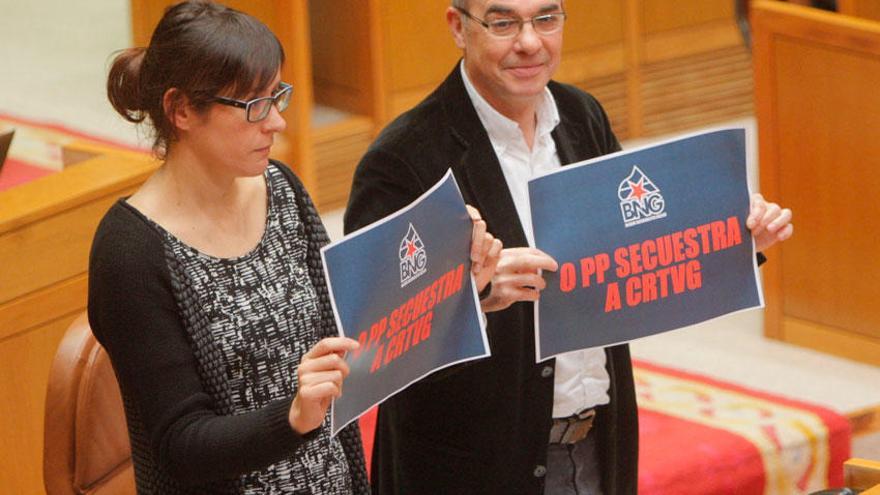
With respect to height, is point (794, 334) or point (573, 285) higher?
point (573, 285)

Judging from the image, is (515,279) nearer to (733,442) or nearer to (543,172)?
(543,172)

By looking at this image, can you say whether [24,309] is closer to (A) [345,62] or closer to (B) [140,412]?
(B) [140,412]

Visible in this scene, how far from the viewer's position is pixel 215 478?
2.21 meters

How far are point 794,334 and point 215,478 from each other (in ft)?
11.7

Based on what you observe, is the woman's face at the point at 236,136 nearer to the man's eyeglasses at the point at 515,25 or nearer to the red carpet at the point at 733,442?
the man's eyeglasses at the point at 515,25

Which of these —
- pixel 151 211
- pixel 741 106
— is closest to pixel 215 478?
pixel 151 211

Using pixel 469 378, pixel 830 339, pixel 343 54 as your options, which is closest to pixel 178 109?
pixel 469 378

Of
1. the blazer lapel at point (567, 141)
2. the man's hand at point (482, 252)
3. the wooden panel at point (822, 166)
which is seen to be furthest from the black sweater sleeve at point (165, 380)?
the wooden panel at point (822, 166)

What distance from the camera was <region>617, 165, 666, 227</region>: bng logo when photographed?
108 inches

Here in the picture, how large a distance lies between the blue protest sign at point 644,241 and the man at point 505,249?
2.4 inches

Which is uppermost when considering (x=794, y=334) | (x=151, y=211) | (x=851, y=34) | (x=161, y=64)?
(x=161, y=64)

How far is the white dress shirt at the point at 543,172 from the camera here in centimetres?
279

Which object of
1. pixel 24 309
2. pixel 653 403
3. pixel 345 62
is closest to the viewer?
pixel 24 309

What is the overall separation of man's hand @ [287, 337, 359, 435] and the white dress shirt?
699mm
